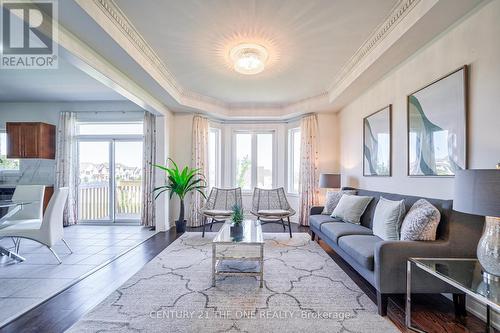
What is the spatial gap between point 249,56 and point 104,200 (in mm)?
4746

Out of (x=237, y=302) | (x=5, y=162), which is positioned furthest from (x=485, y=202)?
(x=5, y=162)

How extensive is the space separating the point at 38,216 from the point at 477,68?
569 cm

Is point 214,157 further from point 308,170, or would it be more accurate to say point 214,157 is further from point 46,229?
point 46,229

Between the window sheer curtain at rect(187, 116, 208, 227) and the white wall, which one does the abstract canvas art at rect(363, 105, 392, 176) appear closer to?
the window sheer curtain at rect(187, 116, 208, 227)

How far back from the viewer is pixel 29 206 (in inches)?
140

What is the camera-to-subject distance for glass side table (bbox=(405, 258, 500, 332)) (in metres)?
1.29

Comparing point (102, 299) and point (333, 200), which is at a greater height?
point (333, 200)

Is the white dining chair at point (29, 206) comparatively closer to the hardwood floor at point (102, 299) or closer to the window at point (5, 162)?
the hardwood floor at point (102, 299)

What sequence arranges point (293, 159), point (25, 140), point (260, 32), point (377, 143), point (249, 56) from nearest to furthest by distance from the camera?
point (260, 32)
point (249, 56)
point (377, 143)
point (25, 140)
point (293, 159)

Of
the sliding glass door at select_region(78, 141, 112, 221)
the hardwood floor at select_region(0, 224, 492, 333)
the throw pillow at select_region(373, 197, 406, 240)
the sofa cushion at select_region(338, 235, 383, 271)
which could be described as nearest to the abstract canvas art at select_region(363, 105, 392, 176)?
the throw pillow at select_region(373, 197, 406, 240)

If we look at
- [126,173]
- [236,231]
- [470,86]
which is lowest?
[236,231]

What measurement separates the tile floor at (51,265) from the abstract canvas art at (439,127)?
4.02 metres

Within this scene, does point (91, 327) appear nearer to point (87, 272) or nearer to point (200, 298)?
point (200, 298)

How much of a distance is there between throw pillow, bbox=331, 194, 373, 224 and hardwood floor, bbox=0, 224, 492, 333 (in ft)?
2.26
